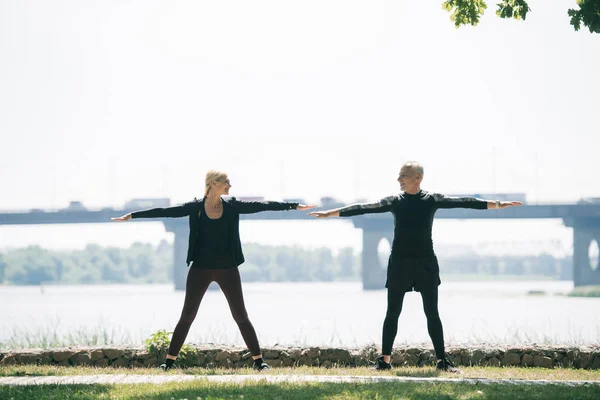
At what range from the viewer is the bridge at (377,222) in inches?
2554

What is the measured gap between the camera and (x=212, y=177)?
28.9 feet

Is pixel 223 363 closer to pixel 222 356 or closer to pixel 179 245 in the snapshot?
pixel 222 356

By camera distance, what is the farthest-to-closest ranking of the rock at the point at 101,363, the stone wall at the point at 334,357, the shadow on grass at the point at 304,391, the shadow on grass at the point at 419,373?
the rock at the point at 101,363
the stone wall at the point at 334,357
the shadow on grass at the point at 419,373
the shadow on grass at the point at 304,391

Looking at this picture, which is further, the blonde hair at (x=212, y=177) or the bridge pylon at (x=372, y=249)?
the bridge pylon at (x=372, y=249)

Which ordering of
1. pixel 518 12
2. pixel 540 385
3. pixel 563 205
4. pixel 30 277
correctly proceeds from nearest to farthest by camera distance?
pixel 540 385, pixel 518 12, pixel 563 205, pixel 30 277

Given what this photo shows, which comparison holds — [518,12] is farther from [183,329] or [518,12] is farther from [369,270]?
[369,270]

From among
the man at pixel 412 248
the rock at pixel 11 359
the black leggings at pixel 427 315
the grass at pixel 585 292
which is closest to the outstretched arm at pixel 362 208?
the man at pixel 412 248

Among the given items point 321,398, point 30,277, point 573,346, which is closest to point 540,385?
point 321,398

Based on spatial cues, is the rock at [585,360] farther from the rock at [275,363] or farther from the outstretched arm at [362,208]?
the rock at [275,363]

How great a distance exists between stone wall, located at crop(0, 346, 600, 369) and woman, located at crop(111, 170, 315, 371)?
984 mm

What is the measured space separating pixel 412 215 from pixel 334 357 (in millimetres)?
2179

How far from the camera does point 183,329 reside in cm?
882

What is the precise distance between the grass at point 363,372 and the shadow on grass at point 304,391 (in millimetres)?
1136

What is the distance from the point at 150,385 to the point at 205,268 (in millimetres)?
1593
